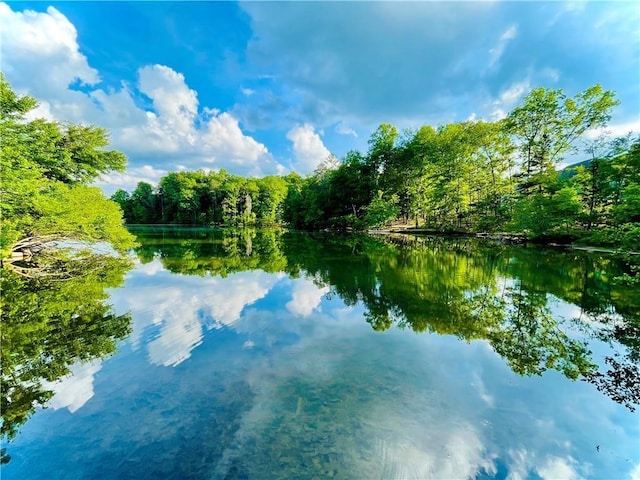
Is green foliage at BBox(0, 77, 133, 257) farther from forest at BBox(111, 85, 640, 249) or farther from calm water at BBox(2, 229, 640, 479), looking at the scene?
forest at BBox(111, 85, 640, 249)

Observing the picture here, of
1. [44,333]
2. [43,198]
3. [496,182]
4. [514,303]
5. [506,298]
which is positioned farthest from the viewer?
[496,182]

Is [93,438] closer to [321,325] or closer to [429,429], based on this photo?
[429,429]

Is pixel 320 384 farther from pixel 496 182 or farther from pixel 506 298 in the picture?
pixel 496 182

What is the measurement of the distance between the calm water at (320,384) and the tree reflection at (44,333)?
4 cm

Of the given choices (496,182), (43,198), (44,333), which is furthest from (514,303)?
(496,182)

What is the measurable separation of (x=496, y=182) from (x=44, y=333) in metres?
41.1

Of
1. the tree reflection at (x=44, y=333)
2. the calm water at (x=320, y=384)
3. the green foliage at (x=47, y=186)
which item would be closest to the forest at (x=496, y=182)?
the calm water at (x=320, y=384)

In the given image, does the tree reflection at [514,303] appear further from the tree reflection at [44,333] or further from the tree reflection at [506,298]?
the tree reflection at [44,333]

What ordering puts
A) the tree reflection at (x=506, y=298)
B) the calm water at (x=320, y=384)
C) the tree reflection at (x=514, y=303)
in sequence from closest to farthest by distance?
the calm water at (x=320, y=384) → the tree reflection at (x=514, y=303) → the tree reflection at (x=506, y=298)

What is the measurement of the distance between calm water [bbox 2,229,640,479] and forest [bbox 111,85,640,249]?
4.76 m

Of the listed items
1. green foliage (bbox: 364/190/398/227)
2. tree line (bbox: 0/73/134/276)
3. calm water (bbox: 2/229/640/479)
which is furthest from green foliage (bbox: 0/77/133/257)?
green foliage (bbox: 364/190/398/227)

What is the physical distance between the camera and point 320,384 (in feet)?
16.8

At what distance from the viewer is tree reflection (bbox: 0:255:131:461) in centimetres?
474

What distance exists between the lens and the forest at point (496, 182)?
21.5 m
